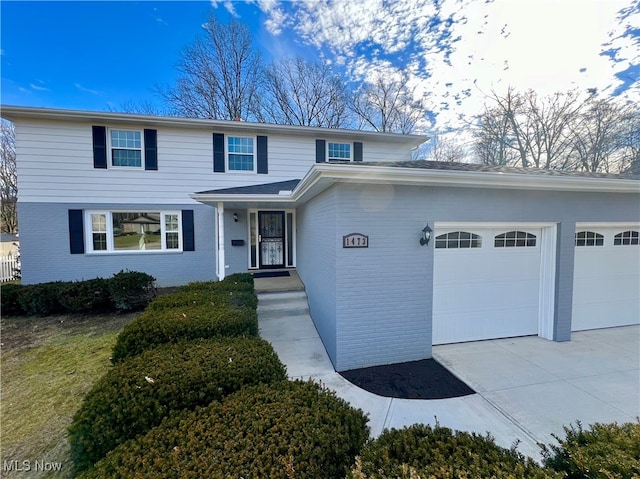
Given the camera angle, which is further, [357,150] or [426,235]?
[357,150]

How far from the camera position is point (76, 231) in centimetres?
897

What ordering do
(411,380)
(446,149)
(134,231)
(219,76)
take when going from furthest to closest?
(446,149) → (219,76) → (134,231) → (411,380)

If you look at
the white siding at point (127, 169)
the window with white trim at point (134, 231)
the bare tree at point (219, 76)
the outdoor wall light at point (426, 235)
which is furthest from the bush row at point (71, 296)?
the bare tree at point (219, 76)

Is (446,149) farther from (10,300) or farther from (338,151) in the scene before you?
(10,300)

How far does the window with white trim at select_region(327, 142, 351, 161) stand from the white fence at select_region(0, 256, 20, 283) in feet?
44.5

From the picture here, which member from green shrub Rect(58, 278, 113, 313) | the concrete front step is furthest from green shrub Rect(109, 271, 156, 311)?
the concrete front step

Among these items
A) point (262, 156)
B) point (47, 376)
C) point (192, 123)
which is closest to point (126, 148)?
point (192, 123)

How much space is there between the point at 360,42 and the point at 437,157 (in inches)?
413

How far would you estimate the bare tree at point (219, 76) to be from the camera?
53.5 ft

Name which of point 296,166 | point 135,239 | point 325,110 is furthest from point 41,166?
point 325,110

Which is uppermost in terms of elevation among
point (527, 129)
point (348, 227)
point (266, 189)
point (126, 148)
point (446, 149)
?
point (527, 129)

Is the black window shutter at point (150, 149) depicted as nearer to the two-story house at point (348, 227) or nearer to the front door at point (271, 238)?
the two-story house at point (348, 227)

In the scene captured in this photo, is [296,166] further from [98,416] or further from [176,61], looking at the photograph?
[176,61]

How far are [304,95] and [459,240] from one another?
645 inches
